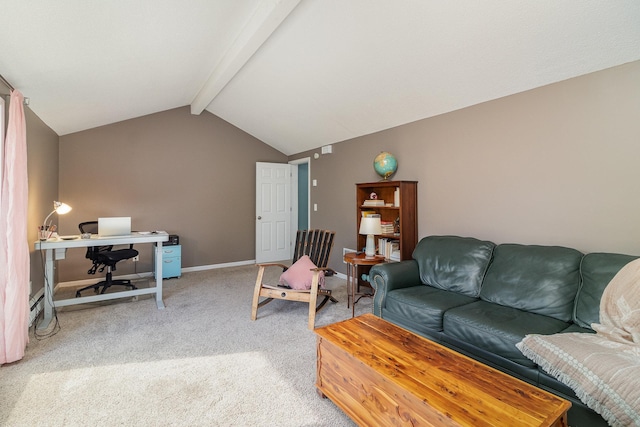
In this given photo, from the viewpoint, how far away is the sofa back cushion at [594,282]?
6.26 feet

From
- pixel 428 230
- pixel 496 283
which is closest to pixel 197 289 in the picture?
pixel 428 230

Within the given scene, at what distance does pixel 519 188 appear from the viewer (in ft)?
8.95

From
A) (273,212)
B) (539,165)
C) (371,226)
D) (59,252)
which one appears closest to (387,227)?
(371,226)

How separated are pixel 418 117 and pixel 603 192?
1.86 meters

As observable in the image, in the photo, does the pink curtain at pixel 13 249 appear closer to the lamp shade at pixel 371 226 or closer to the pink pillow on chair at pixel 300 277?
the pink pillow on chair at pixel 300 277

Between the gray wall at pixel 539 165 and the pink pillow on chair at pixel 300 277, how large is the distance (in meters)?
1.35

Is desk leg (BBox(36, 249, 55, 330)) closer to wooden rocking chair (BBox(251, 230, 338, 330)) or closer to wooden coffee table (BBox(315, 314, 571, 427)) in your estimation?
wooden rocking chair (BBox(251, 230, 338, 330))

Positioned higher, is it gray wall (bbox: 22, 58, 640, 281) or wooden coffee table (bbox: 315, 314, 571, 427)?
gray wall (bbox: 22, 58, 640, 281)

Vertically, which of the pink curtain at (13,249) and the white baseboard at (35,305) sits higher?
the pink curtain at (13,249)

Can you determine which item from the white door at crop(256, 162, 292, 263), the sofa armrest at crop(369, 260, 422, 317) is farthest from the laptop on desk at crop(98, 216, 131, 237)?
the sofa armrest at crop(369, 260, 422, 317)

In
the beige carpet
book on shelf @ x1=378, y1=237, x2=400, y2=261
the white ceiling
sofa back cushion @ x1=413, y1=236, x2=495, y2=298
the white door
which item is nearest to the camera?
the beige carpet

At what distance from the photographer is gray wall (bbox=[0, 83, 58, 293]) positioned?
3.12m

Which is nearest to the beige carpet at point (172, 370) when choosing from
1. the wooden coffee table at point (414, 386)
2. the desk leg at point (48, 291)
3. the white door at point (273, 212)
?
the desk leg at point (48, 291)

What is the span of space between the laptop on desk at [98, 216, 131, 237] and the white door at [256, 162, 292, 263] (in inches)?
100
